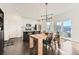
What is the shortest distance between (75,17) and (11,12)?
1.53 meters

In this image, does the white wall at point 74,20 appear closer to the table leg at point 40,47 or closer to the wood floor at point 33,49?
the wood floor at point 33,49

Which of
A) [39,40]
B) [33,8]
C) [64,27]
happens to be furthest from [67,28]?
[33,8]

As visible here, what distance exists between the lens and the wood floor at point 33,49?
2408 millimetres

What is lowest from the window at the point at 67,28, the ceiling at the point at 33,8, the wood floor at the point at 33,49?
the wood floor at the point at 33,49

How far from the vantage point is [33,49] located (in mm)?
2492

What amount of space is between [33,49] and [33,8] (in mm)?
996

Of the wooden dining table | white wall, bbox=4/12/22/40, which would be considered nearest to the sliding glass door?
the wooden dining table

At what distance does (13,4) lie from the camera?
8.05ft

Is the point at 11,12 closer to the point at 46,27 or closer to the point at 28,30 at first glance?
the point at 28,30

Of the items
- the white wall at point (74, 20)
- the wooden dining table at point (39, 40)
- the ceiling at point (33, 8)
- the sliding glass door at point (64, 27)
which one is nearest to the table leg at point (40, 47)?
the wooden dining table at point (39, 40)

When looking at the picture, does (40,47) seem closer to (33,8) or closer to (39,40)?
(39,40)

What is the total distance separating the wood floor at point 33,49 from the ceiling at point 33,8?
68 cm

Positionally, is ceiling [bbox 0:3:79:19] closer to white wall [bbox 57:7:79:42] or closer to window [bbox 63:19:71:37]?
white wall [bbox 57:7:79:42]

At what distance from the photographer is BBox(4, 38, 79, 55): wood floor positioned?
7.90 feet
